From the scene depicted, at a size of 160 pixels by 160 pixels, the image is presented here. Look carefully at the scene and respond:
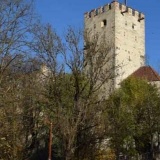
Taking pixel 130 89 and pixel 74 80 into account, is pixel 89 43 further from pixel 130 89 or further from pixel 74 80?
pixel 130 89

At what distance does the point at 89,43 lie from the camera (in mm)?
22234

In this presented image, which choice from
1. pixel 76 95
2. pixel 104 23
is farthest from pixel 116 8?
pixel 76 95

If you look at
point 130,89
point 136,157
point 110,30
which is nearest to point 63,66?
point 136,157

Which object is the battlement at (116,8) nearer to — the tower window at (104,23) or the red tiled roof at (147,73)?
the tower window at (104,23)


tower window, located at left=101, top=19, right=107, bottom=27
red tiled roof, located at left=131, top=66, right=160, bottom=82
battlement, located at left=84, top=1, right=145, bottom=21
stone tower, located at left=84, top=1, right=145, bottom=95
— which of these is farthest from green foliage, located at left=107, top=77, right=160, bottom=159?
battlement, located at left=84, top=1, right=145, bottom=21

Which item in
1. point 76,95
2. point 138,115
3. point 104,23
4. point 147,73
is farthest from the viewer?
point 104,23

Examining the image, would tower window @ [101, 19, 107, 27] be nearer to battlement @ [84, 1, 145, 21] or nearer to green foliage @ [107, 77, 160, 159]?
battlement @ [84, 1, 145, 21]

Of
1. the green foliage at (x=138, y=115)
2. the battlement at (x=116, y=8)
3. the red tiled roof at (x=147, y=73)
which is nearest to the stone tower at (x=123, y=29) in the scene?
the battlement at (x=116, y=8)

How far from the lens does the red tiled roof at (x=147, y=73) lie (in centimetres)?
4256

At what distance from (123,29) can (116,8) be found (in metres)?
2.73

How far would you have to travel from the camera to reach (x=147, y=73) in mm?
46250

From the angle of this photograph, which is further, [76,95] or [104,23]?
[104,23]

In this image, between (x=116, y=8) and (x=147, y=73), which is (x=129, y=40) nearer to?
(x=116, y=8)

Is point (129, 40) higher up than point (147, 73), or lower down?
higher up
